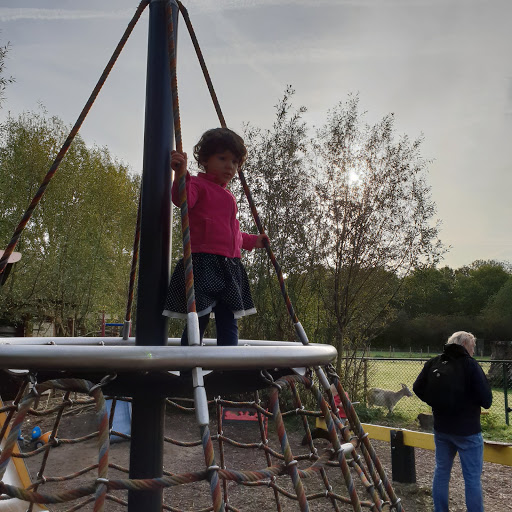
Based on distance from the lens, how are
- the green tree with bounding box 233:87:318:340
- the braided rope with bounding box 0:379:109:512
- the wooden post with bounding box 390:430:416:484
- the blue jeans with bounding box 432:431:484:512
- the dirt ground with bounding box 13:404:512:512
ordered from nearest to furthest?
the braided rope with bounding box 0:379:109:512 → the blue jeans with bounding box 432:431:484:512 → the dirt ground with bounding box 13:404:512:512 → the wooden post with bounding box 390:430:416:484 → the green tree with bounding box 233:87:318:340

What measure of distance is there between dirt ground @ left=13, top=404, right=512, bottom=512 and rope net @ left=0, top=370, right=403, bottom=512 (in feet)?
0.04

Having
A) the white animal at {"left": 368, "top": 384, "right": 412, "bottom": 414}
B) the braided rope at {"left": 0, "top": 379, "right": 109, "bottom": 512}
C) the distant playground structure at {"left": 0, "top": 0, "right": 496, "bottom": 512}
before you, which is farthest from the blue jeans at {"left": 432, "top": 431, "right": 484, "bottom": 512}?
the white animal at {"left": 368, "top": 384, "right": 412, "bottom": 414}

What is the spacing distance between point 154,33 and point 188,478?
87 centimetres

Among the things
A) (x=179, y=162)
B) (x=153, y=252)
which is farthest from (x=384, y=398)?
(x=179, y=162)

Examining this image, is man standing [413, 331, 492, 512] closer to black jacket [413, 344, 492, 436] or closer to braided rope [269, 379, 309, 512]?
black jacket [413, 344, 492, 436]

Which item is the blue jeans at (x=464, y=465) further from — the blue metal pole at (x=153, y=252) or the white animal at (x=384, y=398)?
the white animal at (x=384, y=398)

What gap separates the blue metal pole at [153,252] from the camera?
93 cm

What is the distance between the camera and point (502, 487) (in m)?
3.62

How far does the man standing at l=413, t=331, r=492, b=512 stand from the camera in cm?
257

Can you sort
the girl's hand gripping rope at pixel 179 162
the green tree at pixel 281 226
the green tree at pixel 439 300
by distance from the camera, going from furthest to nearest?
the green tree at pixel 439 300 < the green tree at pixel 281 226 < the girl's hand gripping rope at pixel 179 162

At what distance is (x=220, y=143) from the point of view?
1176 millimetres

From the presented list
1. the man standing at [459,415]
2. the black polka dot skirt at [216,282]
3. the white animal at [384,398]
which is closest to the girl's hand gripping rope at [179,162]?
the black polka dot skirt at [216,282]

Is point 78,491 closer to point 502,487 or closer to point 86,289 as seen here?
point 502,487

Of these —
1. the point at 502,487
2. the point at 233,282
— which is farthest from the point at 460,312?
the point at 233,282
